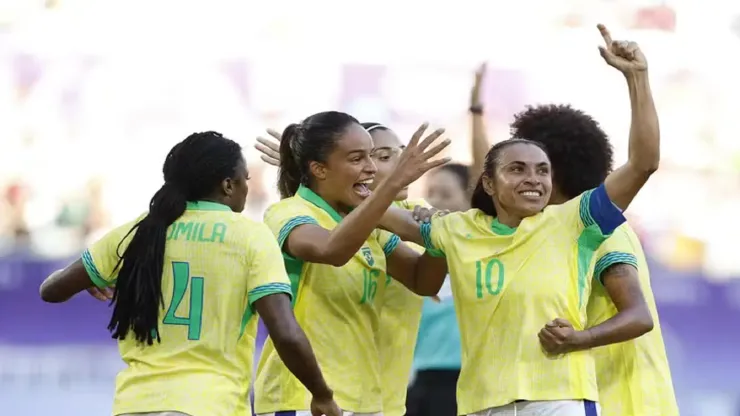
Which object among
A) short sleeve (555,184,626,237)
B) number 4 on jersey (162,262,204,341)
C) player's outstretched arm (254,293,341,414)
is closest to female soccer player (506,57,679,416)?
short sleeve (555,184,626,237)

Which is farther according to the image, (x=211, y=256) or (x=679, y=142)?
(x=679, y=142)

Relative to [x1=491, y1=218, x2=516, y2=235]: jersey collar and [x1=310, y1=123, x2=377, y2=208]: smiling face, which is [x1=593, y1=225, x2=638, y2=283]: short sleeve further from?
[x1=310, y1=123, x2=377, y2=208]: smiling face

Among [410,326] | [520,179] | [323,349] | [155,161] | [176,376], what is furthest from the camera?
[155,161]

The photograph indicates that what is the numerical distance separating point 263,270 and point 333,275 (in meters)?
0.66

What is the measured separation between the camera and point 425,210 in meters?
4.60

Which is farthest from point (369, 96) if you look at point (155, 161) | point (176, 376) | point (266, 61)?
point (176, 376)

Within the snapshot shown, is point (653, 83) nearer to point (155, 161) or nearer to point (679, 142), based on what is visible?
point (679, 142)

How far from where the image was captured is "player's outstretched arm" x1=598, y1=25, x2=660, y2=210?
3.79m

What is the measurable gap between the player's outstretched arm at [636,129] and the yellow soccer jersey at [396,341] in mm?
1134

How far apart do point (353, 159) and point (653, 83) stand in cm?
351

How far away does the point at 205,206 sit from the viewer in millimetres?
3957

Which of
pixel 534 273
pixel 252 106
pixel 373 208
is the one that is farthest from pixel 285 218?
pixel 252 106

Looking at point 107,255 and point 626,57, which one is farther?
point 107,255

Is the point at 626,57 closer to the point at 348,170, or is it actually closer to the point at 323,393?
the point at 348,170
